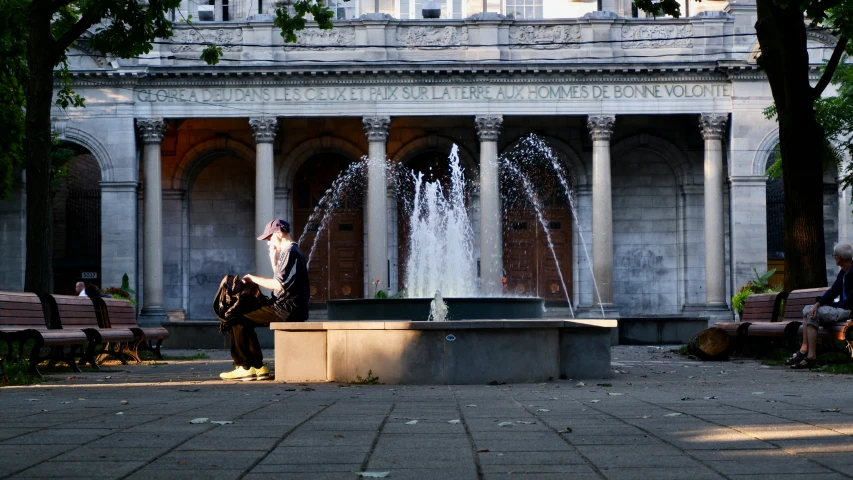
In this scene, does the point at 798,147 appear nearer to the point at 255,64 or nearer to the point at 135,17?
the point at 135,17

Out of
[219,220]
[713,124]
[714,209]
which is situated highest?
[713,124]

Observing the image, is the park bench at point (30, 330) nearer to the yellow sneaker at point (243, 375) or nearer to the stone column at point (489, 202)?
the yellow sneaker at point (243, 375)

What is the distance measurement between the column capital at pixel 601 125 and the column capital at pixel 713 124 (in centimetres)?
279

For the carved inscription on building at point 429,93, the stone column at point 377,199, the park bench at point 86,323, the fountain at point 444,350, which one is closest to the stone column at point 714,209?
the carved inscription on building at point 429,93

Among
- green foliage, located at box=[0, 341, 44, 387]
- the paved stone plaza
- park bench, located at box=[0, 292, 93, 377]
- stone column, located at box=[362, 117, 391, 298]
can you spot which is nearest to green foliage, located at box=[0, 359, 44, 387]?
green foliage, located at box=[0, 341, 44, 387]

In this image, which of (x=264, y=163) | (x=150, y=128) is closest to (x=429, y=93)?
(x=264, y=163)

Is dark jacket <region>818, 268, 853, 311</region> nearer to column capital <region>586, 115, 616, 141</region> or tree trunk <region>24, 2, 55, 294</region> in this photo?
tree trunk <region>24, 2, 55, 294</region>

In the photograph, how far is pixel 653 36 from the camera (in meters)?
38.9

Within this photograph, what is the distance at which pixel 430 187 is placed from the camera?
41406 mm

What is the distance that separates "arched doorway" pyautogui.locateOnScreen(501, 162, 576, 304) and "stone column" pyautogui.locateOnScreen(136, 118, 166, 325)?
1148 centimetres

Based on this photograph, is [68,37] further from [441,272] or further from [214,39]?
[214,39]

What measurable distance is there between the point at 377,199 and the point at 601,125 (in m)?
7.31

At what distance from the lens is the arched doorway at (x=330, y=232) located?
42469 millimetres

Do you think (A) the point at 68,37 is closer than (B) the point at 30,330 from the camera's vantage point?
No
